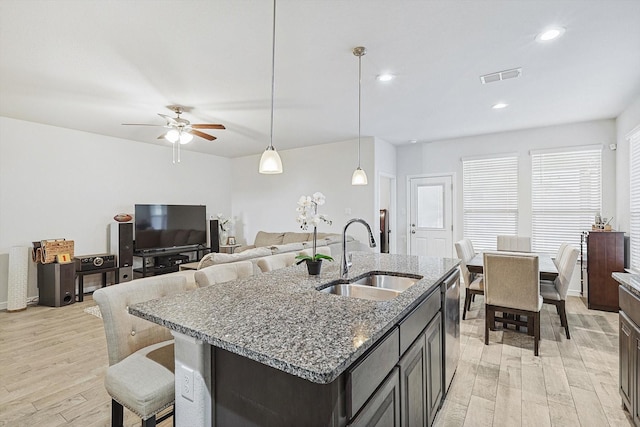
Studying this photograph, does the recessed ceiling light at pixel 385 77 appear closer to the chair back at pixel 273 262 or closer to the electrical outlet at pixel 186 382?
the chair back at pixel 273 262

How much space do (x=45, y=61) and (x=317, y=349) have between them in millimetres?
3540

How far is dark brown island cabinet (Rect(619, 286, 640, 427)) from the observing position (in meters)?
1.79

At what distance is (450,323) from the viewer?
7.57ft

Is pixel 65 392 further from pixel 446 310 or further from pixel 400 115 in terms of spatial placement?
pixel 400 115

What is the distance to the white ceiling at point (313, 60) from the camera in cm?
217

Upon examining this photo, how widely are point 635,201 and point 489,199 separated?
77.3 inches

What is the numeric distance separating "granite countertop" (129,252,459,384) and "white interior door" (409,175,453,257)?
4.44 meters

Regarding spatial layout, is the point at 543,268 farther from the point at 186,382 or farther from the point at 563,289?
the point at 186,382

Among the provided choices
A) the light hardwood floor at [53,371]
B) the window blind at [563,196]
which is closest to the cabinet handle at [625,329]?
the light hardwood floor at [53,371]

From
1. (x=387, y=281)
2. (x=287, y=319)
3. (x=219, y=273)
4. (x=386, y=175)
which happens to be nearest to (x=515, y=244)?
(x=386, y=175)

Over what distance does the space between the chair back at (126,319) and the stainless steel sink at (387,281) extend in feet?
4.29

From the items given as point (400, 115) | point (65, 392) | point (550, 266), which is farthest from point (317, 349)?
point (400, 115)

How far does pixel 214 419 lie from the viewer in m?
1.24

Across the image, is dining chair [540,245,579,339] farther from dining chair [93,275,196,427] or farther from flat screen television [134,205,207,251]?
flat screen television [134,205,207,251]
